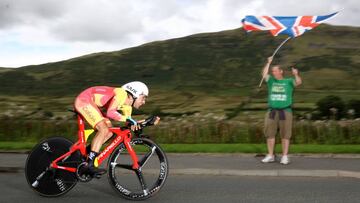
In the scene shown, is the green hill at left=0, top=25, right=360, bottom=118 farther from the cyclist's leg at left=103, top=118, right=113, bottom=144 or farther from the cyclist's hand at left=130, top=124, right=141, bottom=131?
the cyclist's hand at left=130, top=124, right=141, bottom=131

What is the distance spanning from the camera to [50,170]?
711 cm

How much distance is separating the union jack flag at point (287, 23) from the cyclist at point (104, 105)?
5.14 metres

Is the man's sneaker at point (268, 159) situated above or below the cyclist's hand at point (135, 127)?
below

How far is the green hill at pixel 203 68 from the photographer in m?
92.9

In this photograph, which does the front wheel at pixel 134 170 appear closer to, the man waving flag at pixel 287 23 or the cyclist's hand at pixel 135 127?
the cyclist's hand at pixel 135 127

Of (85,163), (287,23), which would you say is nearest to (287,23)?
(287,23)

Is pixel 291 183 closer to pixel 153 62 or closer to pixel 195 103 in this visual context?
pixel 195 103

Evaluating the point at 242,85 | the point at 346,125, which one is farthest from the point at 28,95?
the point at 346,125

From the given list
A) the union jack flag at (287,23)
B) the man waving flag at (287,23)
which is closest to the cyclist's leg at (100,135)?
the man waving flag at (287,23)

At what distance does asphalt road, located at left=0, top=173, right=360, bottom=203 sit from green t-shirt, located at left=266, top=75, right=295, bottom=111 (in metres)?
1.81

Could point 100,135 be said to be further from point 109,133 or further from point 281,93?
point 281,93

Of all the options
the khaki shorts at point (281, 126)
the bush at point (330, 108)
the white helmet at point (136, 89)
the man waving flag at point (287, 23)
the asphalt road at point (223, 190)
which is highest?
the man waving flag at point (287, 23)

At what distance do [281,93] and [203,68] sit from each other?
4291 inches

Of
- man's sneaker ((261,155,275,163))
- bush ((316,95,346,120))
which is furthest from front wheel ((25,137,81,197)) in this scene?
bush ((316,95,346,120))
